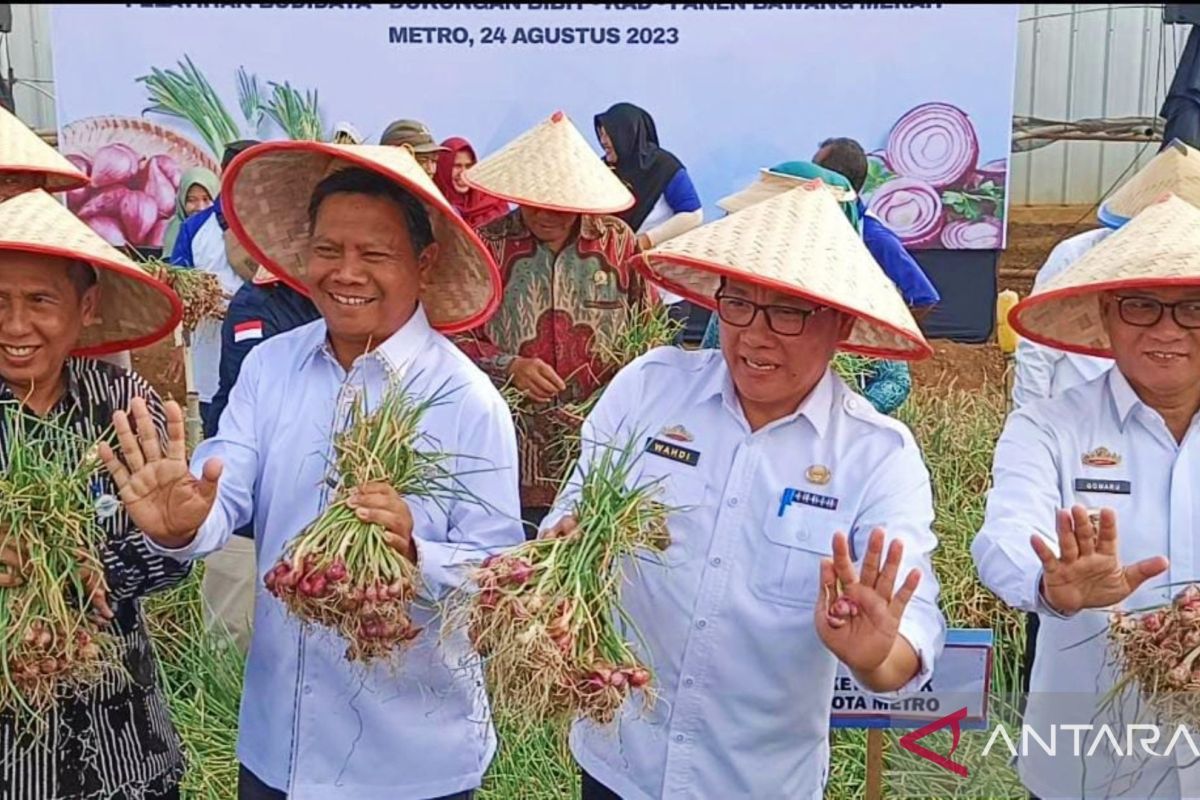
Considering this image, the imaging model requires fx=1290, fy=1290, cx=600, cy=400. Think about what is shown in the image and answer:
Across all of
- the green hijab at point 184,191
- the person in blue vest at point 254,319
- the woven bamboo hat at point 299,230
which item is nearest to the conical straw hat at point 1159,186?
the woven bamboo hat at point 299,230

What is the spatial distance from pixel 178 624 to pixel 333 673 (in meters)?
2.04

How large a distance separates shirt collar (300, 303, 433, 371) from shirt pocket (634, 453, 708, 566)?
44 cm

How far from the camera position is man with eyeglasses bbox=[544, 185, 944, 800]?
Result: 199cm

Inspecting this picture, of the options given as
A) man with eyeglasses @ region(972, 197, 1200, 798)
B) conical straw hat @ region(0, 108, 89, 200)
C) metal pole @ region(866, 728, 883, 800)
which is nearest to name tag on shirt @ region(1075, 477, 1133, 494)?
man with eyeglasses @ region(972, 197, 1200, 798)

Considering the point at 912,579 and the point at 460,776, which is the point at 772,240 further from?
the point at 460,776

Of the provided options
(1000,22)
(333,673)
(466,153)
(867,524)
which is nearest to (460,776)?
(333,673)

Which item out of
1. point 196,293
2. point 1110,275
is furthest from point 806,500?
point 196,293

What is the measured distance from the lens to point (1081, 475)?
2.05m

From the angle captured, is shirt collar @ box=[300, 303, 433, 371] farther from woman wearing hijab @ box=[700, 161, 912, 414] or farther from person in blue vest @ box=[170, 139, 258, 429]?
person in blue vest @ box=[170, 139, 258, 429]

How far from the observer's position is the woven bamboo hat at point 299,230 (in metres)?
2.31

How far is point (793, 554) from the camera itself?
6.55 ft

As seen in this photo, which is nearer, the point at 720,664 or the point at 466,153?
the point at 720,664

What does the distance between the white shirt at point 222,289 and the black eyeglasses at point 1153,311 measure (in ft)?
9.42

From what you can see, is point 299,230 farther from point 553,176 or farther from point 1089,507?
point 1089,507
